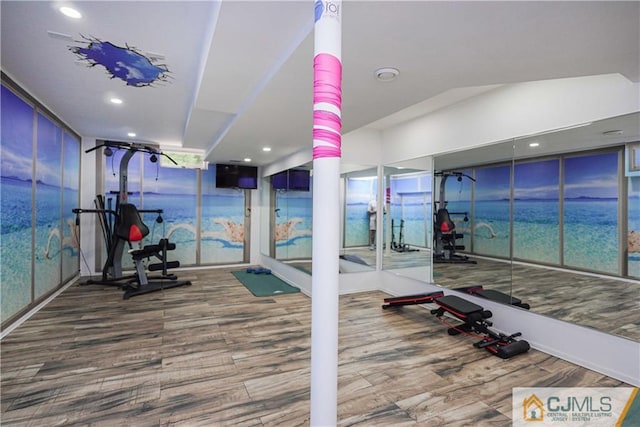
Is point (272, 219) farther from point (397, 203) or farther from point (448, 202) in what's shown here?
point (448, 202)

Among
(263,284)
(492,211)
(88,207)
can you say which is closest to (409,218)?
(492,211)

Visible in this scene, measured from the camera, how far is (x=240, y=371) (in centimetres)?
254

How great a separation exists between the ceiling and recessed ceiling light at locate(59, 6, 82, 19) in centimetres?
3

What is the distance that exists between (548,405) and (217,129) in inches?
198

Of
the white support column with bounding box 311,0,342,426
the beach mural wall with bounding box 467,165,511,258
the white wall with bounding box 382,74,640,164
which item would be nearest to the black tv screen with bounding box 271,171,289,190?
the white wall with bounding box 382,74,640,164

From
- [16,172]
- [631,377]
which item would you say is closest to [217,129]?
[16,172]

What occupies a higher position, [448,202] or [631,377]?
[448,202]

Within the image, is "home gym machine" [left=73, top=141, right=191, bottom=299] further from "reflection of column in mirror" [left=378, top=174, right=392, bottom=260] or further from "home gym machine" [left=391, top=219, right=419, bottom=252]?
"home gym machine" [left=391, top=219, right=419, bottom=252]

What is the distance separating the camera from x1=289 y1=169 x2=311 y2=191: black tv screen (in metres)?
5.41

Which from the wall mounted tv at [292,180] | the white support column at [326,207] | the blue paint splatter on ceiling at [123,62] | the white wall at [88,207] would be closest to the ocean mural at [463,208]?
the wall mounted tv at [292,180]

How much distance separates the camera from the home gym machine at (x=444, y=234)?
4.03 metres

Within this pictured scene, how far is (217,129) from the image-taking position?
4.83 metres

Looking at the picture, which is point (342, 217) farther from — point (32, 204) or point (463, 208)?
point (32, 204)

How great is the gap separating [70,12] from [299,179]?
3.87 meters
